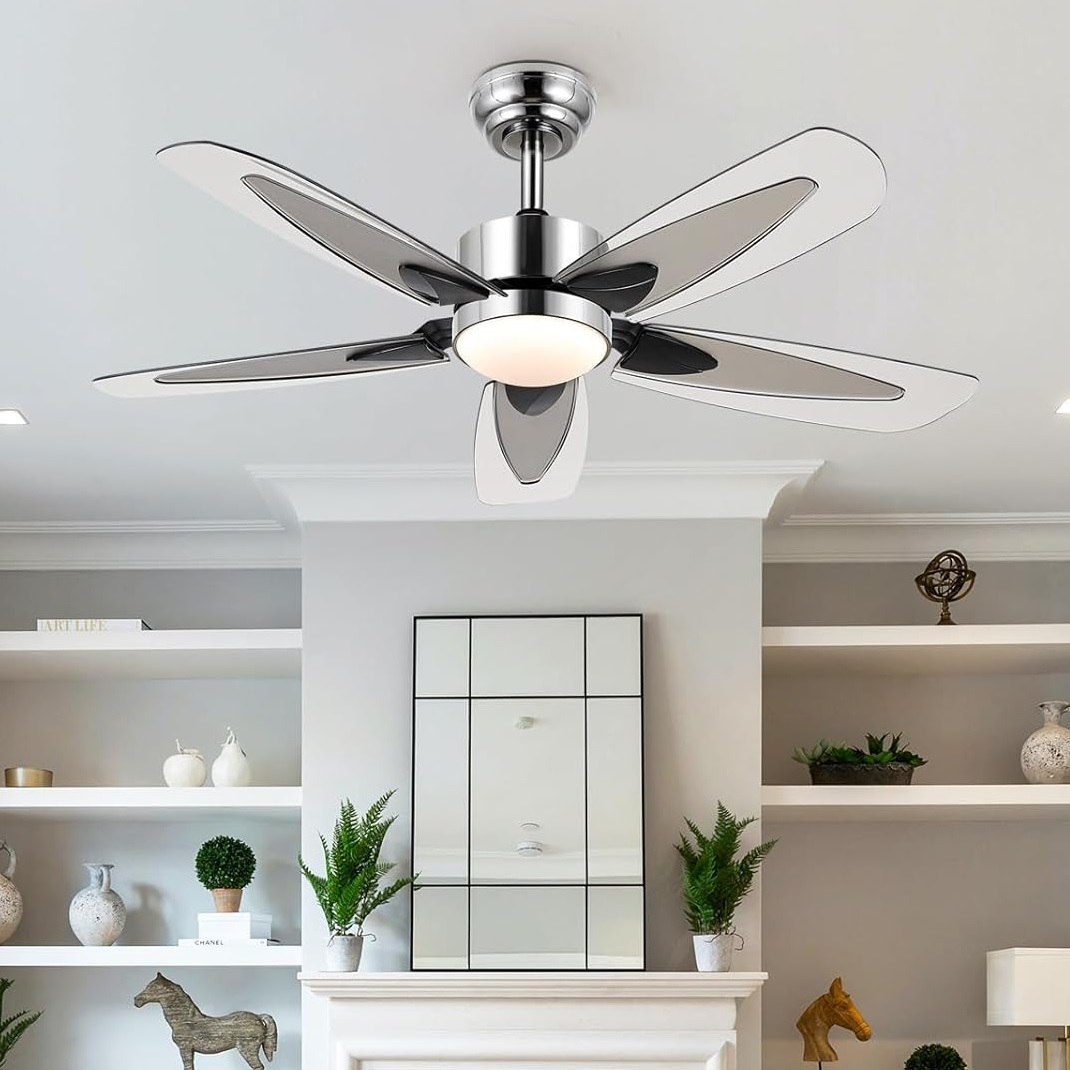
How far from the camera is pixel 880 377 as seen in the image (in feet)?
5.87

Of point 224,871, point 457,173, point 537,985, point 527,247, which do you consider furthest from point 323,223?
point 224,871

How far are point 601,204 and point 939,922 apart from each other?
2.91 meters

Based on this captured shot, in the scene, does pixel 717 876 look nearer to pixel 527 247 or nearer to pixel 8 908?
pixel 8 908

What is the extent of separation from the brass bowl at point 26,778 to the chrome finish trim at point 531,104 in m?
2.91

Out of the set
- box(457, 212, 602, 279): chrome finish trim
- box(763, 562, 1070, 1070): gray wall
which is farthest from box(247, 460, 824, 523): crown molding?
box(457, 212, 602, 279): chrome finish trim

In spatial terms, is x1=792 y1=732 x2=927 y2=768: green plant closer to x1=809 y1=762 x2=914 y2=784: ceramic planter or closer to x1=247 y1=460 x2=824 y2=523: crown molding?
x1=809 y1=762 x2=914 y2=784: ceramic planter

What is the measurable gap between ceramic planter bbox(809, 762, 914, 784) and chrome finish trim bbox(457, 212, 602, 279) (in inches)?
109

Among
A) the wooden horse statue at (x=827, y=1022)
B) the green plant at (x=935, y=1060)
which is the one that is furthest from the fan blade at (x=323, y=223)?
the green plant at (x=935, y=1060)

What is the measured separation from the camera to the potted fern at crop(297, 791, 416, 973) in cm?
373

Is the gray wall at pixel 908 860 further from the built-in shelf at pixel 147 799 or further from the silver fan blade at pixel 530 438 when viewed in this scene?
the silver fan blade at pixel 530 438

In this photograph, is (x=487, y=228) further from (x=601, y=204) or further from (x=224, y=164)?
(x=601, y=204)

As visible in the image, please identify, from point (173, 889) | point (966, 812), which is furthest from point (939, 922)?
point (173, 889)

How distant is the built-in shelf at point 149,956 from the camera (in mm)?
4031

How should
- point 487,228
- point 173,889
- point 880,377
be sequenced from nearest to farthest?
point 487,228
point 880,377
point 173,889
